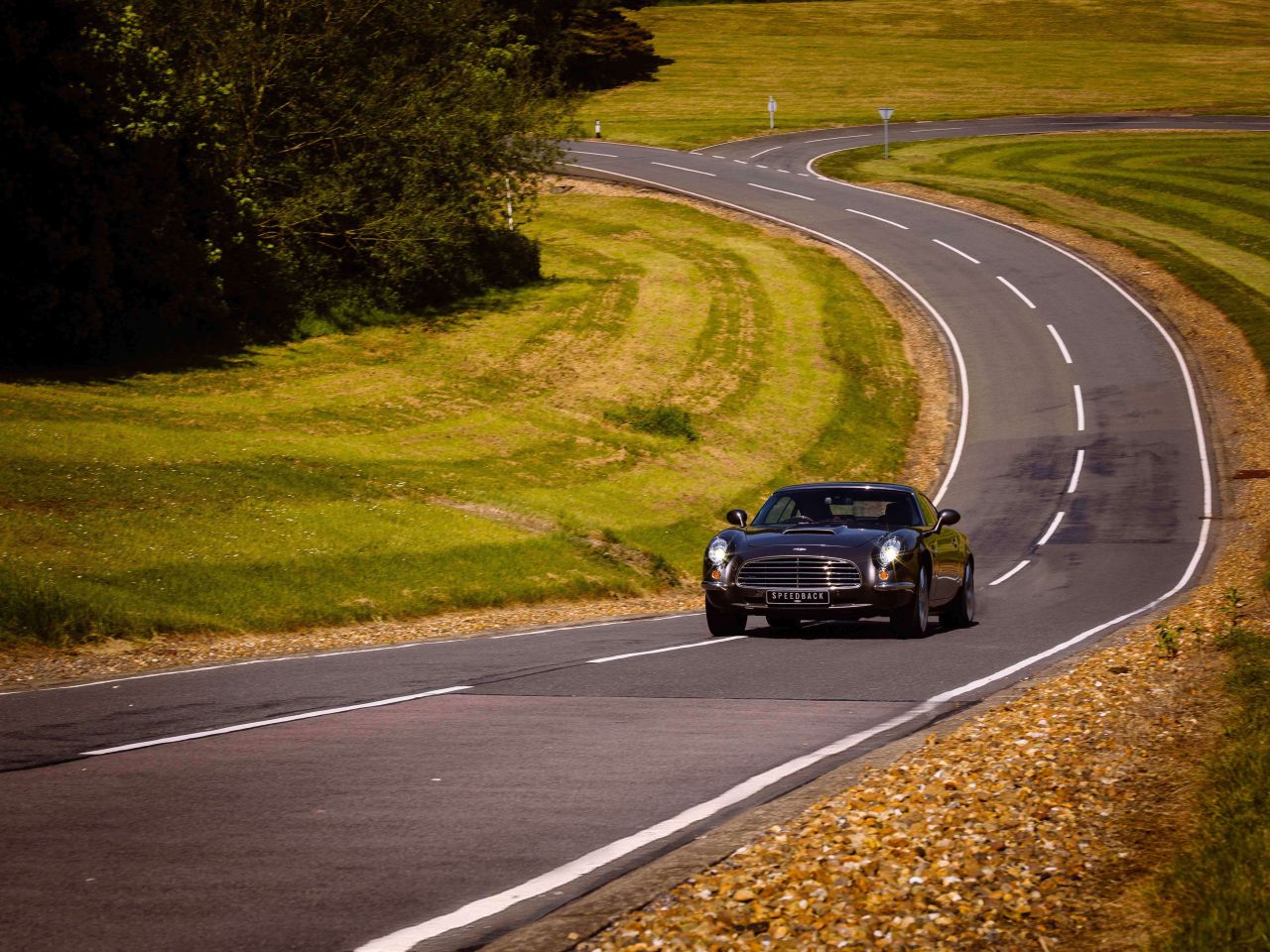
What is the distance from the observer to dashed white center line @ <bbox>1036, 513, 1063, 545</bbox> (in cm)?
2938

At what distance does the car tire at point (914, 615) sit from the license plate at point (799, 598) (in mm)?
827

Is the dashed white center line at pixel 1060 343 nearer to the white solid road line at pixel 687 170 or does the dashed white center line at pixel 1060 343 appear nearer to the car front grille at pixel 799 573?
the white solid road line at pixel 687 170

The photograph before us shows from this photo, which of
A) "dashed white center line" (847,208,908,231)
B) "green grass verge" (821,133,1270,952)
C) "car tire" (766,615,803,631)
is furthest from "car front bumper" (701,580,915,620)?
"dashed white center line" (847,208,908,231)

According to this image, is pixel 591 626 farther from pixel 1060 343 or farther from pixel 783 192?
pixel 783 192

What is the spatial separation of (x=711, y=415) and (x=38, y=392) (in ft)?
53.0

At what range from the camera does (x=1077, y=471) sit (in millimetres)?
35156

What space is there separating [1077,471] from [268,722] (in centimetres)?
2881

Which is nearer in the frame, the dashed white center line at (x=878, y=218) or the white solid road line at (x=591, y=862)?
the white solid road line at (x=591, y=862)

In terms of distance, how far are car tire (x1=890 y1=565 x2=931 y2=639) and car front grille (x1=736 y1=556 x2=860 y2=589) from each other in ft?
2.36

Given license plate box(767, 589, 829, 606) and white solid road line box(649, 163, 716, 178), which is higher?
white solid road line box(649, 163, 716, 178)

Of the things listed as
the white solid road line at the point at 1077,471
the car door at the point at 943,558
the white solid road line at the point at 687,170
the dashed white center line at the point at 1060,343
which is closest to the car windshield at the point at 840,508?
the car door at the point at 943,558

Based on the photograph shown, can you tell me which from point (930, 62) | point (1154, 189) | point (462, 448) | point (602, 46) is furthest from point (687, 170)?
point (930, 62)

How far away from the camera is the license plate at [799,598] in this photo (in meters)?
14.9

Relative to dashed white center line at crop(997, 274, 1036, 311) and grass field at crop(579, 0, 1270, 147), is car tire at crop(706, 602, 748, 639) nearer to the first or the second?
dashed white center line at crop(997, 274, 1036, 311)
